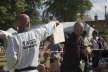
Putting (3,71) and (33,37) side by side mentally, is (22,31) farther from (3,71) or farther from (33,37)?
(3,71)

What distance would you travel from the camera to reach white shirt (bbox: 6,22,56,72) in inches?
250

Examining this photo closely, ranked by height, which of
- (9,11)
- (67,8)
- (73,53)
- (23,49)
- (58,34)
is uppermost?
(67,8)

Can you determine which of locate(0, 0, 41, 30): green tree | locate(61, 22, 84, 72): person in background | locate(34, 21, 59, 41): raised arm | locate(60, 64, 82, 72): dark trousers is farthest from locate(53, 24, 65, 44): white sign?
locate(0, 0, 41, 30): green tree

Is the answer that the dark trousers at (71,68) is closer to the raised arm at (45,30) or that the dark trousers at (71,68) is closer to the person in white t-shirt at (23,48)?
the raised arm at (45,30)

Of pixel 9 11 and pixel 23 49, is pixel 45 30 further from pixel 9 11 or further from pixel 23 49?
pixel 9 11

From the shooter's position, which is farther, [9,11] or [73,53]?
[9,11]

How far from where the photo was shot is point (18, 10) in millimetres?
47812

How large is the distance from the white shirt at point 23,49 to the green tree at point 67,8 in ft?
204

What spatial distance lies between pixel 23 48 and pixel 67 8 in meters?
64.5

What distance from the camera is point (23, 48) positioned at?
6.46 meters

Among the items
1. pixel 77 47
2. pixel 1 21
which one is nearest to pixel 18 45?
pixel 77 47

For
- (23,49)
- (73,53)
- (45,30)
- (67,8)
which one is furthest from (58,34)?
(67,8)

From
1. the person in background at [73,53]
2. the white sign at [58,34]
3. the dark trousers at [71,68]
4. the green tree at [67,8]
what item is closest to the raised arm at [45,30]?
the white sign at [58,34]

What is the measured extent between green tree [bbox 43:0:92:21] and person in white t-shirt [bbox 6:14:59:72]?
2449 inches
